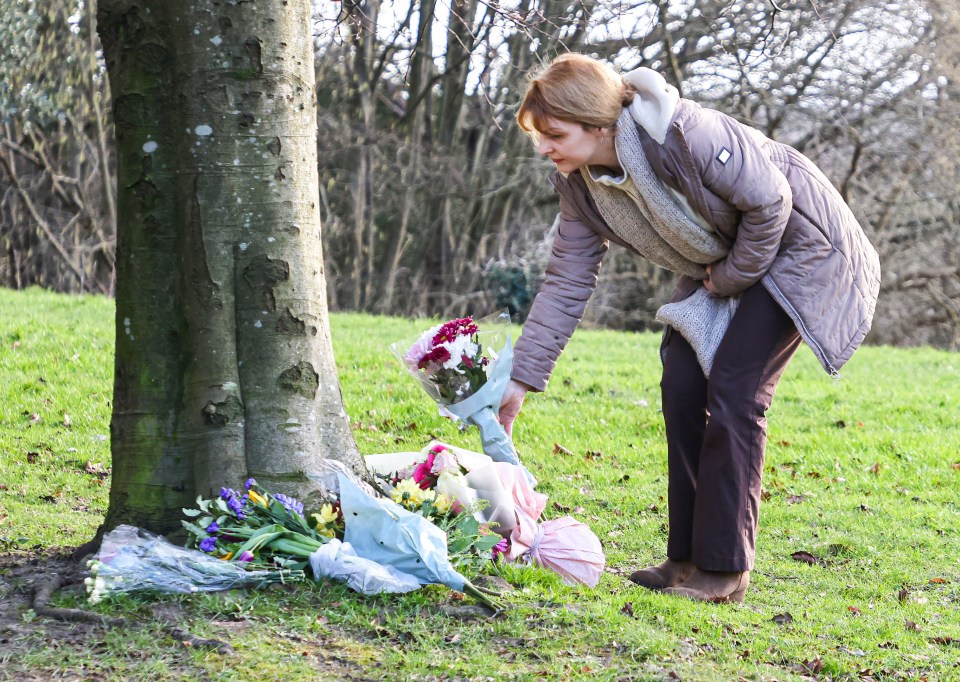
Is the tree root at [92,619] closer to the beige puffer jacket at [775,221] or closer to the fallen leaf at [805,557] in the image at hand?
the beige puffer jacket at [775,221]

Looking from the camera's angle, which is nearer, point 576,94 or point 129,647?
point 129,647

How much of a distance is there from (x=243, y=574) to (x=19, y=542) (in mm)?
1204

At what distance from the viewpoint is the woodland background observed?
14.4m

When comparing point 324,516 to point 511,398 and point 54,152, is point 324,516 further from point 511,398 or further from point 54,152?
point 54,152

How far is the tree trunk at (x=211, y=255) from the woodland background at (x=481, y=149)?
10.1 metres

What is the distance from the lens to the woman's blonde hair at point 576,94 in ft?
11.1

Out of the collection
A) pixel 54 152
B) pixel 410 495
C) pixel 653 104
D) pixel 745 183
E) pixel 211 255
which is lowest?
pixel 410 495

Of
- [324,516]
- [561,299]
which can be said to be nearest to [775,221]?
[561,299]

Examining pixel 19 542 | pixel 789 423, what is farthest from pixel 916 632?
pixel 789 423

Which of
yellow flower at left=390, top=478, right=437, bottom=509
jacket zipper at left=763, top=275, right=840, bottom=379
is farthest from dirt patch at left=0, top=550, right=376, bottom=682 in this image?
jacket zipper at left=763, top=275, right=840, bottom=379

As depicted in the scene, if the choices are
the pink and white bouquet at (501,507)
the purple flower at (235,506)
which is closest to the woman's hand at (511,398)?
the pink and white bouquet at (501,507)

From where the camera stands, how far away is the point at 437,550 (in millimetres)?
3189

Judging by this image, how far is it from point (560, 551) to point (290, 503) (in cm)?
103

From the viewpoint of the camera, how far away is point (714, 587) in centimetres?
366
